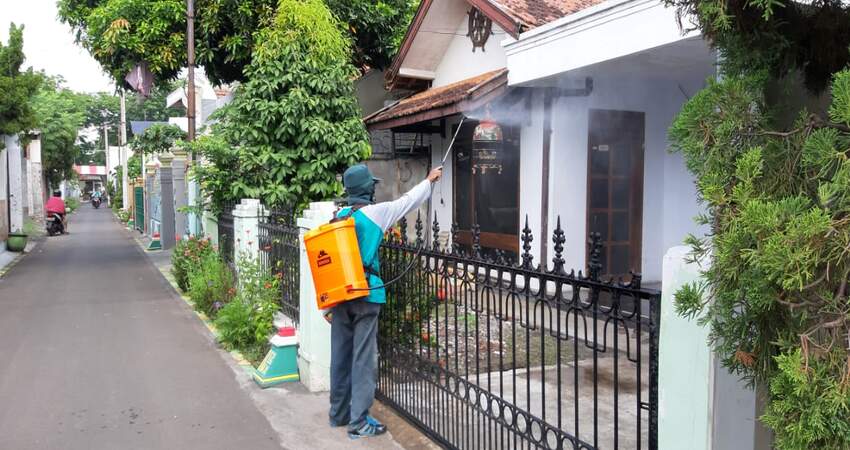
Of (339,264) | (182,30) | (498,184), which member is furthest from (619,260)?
(182,30)

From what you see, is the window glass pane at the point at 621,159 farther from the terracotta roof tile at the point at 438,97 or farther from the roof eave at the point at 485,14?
the roof eave at the point at 485,14

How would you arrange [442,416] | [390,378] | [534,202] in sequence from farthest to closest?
[534,202]
[390,378]
[442,416]

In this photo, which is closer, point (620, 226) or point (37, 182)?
point (620, 226)

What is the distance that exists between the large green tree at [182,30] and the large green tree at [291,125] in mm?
4207

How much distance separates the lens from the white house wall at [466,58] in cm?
1014

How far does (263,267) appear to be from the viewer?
7.62m

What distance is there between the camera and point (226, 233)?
959cm

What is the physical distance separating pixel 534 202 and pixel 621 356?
3.35 metres

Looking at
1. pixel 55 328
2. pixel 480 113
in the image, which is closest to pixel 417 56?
pixel 480 113

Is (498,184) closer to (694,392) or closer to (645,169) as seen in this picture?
(645,169)

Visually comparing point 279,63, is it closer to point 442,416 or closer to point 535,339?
point 535,339

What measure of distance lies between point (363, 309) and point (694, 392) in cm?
251

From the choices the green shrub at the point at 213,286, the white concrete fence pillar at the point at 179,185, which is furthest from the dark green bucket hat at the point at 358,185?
the white concrete fence pillar at the point at 179,185

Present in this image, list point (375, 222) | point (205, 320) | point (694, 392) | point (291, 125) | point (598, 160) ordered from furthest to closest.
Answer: point (598, 160) → point (205, 320) → point (291, 125) → point (375, 222) → point (694, 392)
